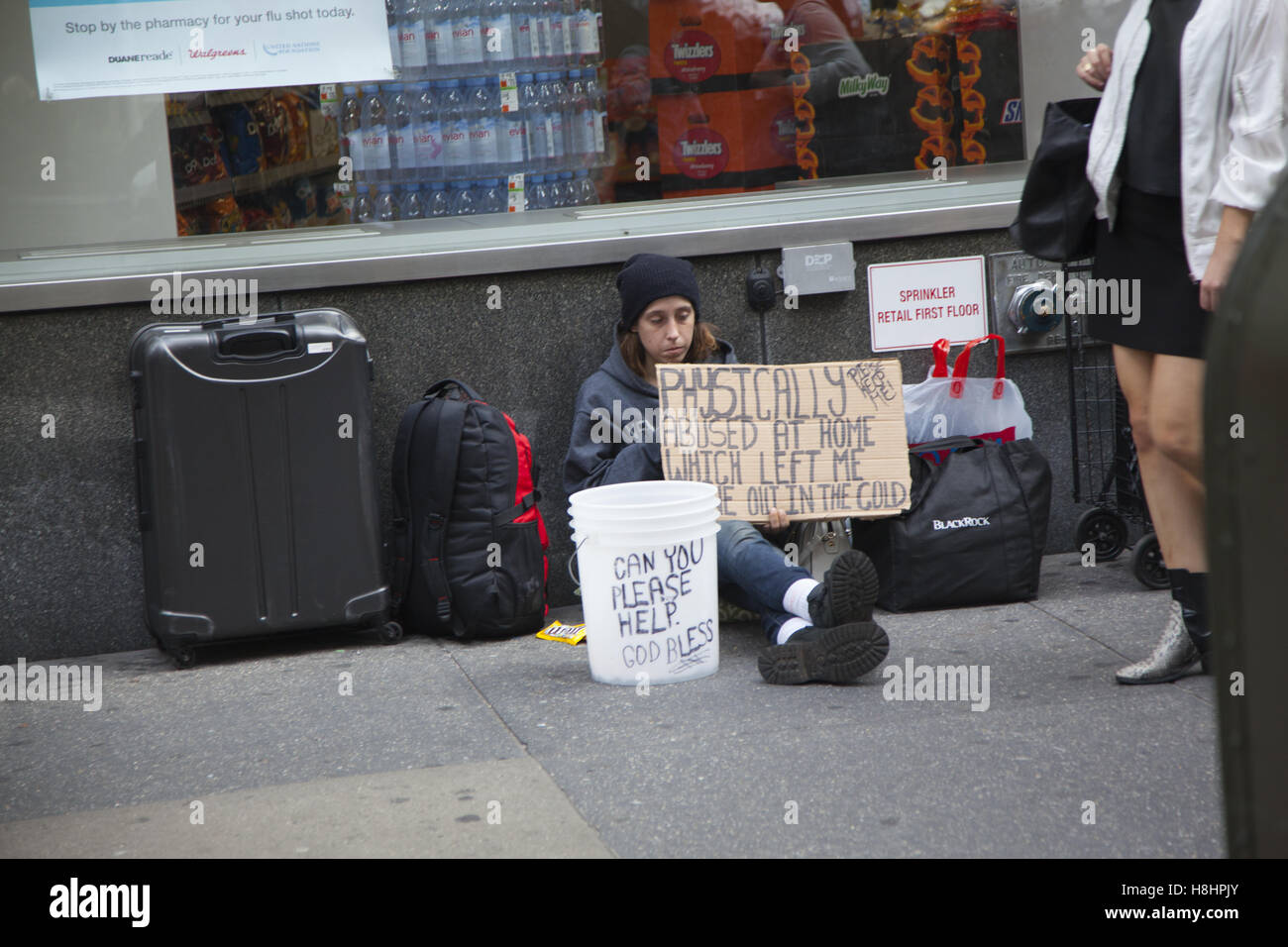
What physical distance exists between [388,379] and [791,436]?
1.44 metres

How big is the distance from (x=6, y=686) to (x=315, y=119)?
2.37 m

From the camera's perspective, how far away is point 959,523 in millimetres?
4473

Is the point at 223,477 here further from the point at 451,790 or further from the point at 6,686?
the point at 451,790

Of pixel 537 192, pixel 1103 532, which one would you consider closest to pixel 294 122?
pixel 537 192

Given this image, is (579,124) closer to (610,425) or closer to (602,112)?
(602,112)

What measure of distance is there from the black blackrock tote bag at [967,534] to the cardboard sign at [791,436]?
117 mm

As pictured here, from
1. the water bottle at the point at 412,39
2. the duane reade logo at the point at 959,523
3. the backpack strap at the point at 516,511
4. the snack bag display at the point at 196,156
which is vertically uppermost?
the water bottle at the point at 412,39

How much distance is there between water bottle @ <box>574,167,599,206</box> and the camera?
18.1 feet

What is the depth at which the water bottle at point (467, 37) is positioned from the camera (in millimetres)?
5387

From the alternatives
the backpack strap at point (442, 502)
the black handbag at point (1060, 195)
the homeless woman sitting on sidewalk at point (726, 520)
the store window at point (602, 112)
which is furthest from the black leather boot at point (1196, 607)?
the store window at point (602, 112)

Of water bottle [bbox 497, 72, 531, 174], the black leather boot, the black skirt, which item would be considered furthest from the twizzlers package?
the black leather boot

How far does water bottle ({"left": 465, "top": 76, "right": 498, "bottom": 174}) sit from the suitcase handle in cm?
143

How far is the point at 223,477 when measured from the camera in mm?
4297

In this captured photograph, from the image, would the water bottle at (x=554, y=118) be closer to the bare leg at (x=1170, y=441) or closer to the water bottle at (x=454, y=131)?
the water bottle at (x=454, y=131)
